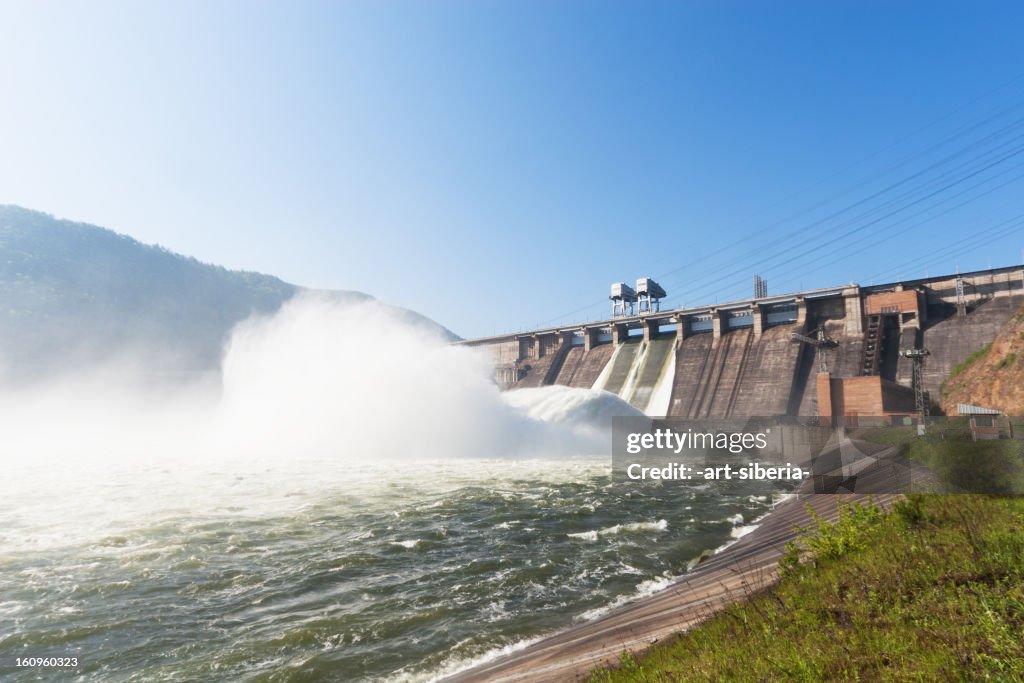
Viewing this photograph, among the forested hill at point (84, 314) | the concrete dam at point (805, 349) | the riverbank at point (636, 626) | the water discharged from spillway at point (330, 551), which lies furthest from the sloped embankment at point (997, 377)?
the forested hill at point (84, 314)

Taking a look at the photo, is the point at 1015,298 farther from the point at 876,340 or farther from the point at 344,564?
the point at 344,564

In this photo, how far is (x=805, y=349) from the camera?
54.3 meters

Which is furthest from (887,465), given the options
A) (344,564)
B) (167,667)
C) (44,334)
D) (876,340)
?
(44,334)

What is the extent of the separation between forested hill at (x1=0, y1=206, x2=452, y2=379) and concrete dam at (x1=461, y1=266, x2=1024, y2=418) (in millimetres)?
133774

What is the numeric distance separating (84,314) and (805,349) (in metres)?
192

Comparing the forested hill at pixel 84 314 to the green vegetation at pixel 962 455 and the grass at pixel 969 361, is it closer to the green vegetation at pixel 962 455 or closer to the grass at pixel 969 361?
the green vegetation at pixel 962 455

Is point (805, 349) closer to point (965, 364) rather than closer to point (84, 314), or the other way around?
point (965, 364)

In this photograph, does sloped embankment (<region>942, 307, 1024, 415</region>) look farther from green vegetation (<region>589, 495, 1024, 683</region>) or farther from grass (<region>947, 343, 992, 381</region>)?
green vegetation (<region>589, 495, 1024, 683</region>)

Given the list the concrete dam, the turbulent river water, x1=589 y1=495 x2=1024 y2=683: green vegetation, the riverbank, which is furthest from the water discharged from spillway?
the concrete dam

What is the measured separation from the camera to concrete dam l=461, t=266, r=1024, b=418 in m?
45.3

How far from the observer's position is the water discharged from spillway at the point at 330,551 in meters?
7.70

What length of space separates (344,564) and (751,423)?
43110 millimetres

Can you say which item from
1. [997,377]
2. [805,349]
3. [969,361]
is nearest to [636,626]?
[997,377]

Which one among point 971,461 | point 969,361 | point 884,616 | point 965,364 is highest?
point 969,361
